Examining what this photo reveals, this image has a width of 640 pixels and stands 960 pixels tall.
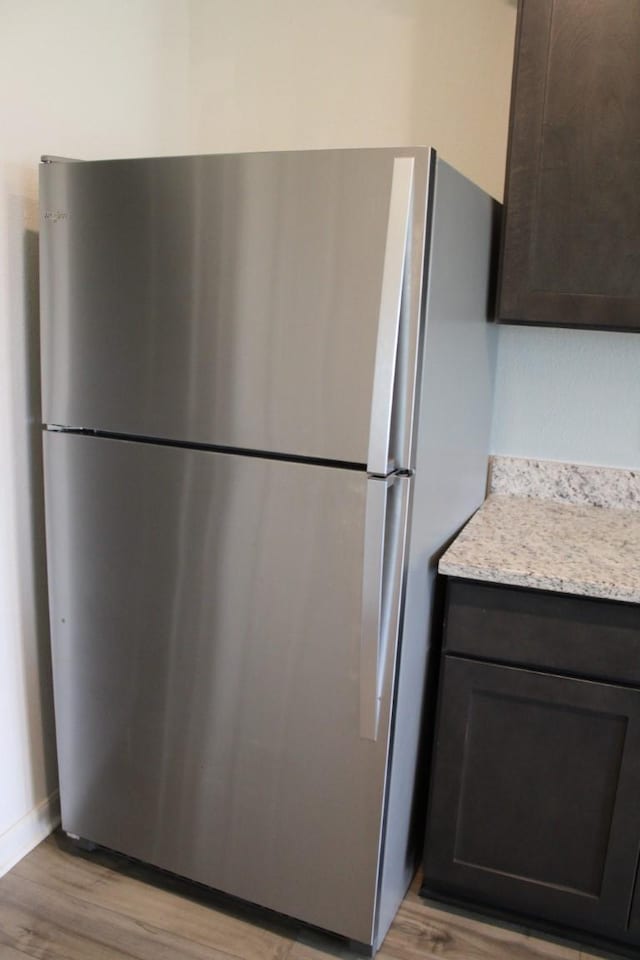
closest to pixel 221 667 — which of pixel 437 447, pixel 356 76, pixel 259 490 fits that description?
pixel 259 490

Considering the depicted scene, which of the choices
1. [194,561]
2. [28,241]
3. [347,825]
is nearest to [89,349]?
[28,241]

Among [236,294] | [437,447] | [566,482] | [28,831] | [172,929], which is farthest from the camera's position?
[566,482]

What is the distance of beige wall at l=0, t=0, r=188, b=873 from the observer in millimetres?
1646

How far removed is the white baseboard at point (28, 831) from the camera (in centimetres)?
183

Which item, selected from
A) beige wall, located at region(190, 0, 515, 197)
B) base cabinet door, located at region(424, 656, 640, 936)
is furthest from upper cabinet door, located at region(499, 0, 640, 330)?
base cabinet door, located at region(424, 656, 640, 936)

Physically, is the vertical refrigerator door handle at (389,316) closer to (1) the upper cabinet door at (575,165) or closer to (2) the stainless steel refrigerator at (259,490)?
(2) the stainless steel refrigerator at (259,490)

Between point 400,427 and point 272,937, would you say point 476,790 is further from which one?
point 400,427

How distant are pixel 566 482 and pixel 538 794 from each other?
81cm

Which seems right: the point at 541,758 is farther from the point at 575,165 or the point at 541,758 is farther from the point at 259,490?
the point at 575,165

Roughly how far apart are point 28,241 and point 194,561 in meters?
0.81

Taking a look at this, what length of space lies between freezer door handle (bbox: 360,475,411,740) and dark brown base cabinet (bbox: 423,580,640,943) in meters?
0.21

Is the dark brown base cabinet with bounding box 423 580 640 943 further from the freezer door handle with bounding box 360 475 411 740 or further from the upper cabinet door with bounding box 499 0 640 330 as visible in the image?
the upper cabinet door with bounding box 499 0 640 330

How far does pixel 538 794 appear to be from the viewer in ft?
5.27

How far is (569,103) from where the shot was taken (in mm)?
1556
